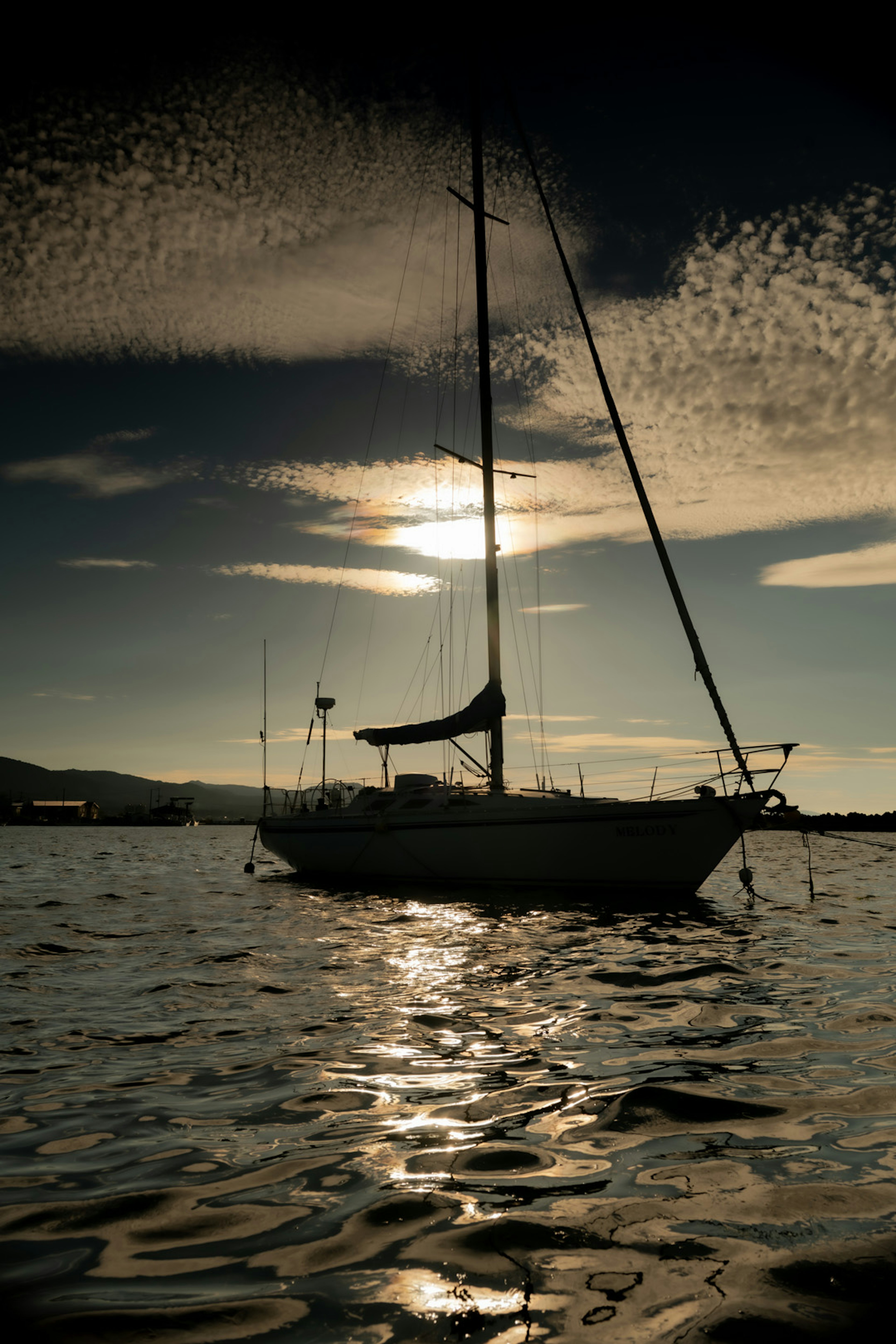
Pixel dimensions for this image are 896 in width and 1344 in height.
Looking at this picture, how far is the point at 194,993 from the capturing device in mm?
8477

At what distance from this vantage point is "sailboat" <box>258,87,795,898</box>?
684 inches

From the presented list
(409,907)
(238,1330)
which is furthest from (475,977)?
(409,907)

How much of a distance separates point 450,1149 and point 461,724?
Answer: 659 inches

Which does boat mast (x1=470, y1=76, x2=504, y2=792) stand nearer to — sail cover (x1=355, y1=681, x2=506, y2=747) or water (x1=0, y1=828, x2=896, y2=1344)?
sail cover (x1=355, y1=681, x2=506, y2=747)

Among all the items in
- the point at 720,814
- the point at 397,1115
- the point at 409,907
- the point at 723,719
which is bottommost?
the point at 409,907

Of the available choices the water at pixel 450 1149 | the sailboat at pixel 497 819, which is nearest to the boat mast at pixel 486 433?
the sailboat at pixel 497 819

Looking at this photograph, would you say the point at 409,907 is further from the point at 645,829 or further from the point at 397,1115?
the point at 397,1115

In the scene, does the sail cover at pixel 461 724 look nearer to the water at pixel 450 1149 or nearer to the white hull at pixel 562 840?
the white hull at pixel 562 840

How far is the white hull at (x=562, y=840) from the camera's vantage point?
17344 mm

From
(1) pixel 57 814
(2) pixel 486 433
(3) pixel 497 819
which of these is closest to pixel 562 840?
(3) pixel 497 819

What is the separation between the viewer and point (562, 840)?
17.9 m

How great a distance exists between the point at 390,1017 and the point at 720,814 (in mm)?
11807

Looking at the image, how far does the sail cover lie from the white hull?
1695 mm

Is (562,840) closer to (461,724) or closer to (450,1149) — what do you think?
(461,724)
